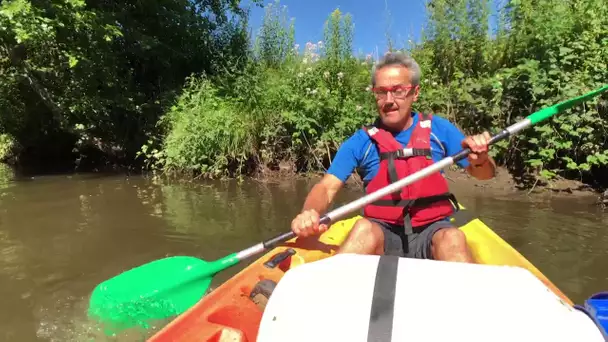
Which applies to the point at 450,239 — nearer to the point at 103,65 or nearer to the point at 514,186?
the point at 514,186

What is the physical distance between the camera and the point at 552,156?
4.91m

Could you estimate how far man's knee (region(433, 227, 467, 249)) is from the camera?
2114 millimetres

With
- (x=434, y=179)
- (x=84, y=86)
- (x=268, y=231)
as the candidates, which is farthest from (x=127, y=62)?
(x=434, y=179)

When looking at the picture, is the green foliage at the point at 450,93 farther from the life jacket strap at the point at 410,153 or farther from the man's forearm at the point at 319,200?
the man's forearm at the point at 319,200

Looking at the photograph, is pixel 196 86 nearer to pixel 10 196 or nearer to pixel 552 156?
pixel 10 196

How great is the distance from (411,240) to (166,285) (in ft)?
4.53

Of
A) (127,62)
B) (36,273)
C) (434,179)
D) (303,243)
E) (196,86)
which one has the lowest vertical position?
(36,273)

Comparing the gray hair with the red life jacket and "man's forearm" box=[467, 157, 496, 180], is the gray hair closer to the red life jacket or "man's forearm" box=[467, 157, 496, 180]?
the red life jacket

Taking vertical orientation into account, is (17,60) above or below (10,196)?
above

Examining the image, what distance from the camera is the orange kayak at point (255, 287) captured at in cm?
185

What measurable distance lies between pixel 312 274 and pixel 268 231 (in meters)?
2.88

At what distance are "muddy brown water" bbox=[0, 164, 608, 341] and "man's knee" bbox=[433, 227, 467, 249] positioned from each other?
3.80 ft

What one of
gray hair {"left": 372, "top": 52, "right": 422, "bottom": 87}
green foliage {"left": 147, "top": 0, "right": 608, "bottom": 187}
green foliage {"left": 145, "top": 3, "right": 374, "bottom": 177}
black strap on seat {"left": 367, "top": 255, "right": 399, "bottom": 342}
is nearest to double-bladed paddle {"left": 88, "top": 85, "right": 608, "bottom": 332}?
gray hair {"left": 372, "top": 52, "right": 422, "bottom": 87}

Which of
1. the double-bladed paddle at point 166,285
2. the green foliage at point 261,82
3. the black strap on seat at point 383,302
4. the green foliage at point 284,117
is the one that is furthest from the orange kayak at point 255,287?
the green foliage at point 284,117
